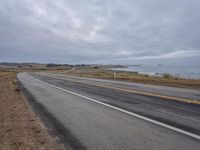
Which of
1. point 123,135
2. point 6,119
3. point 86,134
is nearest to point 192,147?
point 123,135

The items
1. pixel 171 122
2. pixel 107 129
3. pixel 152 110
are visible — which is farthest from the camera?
pixel 152 110

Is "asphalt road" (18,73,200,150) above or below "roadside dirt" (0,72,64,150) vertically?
above

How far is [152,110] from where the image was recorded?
7.57 m

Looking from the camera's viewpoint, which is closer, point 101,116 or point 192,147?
point 192,147

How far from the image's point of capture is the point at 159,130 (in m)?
5.30

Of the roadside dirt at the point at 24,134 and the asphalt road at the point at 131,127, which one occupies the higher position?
the asphalt road at the point at 131,127

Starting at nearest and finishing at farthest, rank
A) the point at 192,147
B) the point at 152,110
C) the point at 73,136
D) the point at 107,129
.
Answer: the point at 192,147, the point at 73,136, the point at 107,129, the point at 152,110

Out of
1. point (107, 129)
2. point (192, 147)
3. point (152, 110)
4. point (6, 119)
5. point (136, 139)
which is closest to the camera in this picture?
point (192, 147)

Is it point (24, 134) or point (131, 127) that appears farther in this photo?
point (131, 127)

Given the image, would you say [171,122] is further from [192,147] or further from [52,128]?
[52,128]

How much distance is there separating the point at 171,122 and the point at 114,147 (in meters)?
2.35

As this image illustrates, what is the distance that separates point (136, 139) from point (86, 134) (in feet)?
4.04

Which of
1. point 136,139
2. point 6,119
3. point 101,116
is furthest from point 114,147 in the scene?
point 6,119

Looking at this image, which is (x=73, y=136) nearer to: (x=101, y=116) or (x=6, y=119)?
(x=101, y=116)
